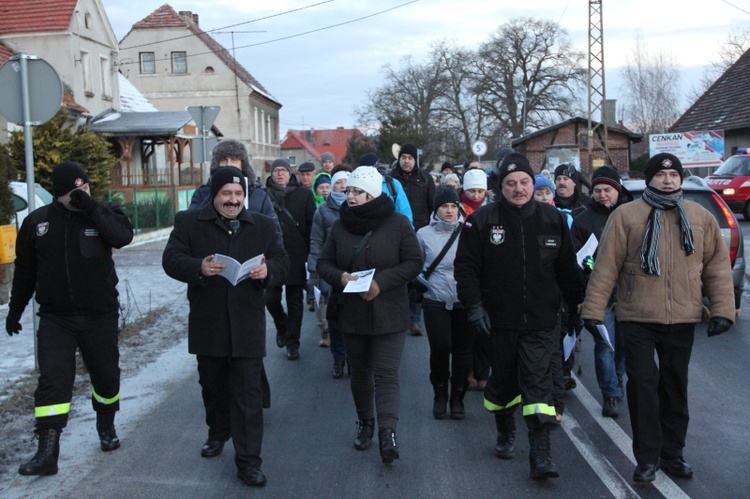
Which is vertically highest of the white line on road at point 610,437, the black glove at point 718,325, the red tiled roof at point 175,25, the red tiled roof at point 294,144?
the red tiled roof at point 175,25

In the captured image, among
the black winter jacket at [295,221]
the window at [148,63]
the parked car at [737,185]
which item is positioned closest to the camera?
the black winter jacket at [295,221]

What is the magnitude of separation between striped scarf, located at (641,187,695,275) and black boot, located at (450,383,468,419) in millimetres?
2052

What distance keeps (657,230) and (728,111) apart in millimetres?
29629

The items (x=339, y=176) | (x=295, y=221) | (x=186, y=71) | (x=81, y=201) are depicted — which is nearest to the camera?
(x=81, y=201)

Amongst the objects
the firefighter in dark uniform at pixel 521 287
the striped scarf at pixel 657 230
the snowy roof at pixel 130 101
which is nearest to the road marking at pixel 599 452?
the firefighter in dark uniform at pixel 521 287

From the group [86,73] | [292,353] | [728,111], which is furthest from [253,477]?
[728,111]

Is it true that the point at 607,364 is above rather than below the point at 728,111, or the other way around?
below

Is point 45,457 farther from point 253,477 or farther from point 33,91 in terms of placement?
point 33,91

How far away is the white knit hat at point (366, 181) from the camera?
5.75 metres

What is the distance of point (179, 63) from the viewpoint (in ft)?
187

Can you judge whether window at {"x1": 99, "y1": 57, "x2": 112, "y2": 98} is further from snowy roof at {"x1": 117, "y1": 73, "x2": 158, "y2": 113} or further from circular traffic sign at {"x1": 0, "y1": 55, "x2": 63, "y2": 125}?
circular traffic sign at {"x1": 0, "y1": 55, "x2": 63, "y2": 125}

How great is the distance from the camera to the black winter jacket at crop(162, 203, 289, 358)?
205 inches

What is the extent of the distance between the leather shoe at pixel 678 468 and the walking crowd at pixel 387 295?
12 mm

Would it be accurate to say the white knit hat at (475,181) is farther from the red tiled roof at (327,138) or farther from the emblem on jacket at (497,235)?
the red tiled roof at (327,138)
